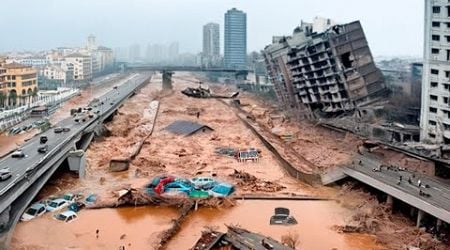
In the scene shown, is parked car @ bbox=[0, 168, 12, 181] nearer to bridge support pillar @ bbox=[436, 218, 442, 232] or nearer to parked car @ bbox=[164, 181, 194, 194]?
parked car @ bbox=[164, 181, 194, 194]

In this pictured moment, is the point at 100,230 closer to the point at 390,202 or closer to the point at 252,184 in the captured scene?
the point at 252,184

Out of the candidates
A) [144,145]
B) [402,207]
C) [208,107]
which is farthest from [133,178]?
[208,107]

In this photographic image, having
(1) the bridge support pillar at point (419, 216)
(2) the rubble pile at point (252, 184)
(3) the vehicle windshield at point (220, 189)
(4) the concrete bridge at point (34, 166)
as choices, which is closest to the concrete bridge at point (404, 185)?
(1) the bridge support pillar at point (419, 216)

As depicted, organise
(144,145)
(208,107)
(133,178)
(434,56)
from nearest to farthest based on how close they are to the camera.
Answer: (133,178) → (434,56) → (144,145) → (208,107)

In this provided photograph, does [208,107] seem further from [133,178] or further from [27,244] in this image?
[27,244]

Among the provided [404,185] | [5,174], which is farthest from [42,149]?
[404,185]

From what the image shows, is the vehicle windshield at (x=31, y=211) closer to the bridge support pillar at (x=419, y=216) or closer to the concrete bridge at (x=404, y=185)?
the concrete bridge at (x=404, y=185)
